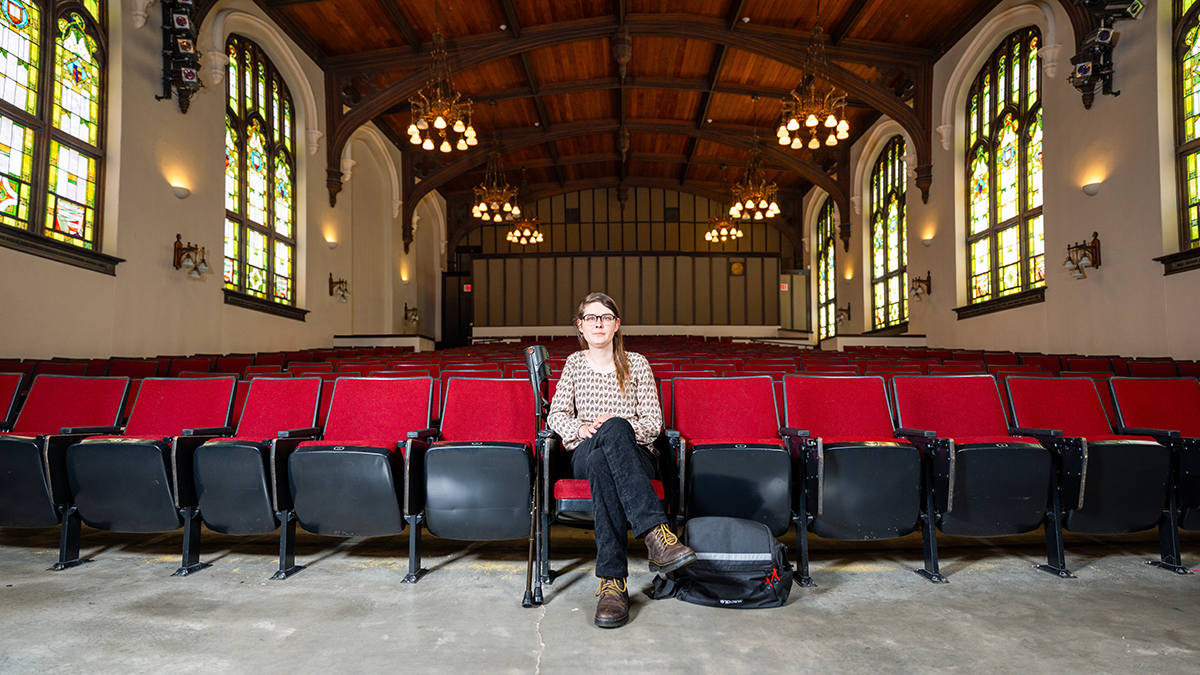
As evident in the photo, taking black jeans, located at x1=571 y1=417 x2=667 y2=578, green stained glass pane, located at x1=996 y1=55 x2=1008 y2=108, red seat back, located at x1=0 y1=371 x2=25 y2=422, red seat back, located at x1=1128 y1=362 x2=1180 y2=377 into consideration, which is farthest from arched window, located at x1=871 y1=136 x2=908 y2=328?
red seat back, located at x1=0 y1=371 x2=25 y2=422

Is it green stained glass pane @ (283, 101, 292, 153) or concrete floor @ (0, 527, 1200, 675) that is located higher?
green stained glass pane @ (283, 101, 292, 153)

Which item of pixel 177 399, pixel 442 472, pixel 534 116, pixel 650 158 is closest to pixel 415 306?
pixel 534 116

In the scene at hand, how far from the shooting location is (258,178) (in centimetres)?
1077

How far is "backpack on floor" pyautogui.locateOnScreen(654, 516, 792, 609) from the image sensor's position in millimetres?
2309

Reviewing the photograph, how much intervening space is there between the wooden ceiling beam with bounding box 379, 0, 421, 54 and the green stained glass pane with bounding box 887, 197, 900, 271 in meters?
10.3

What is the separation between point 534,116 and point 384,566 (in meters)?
14.3

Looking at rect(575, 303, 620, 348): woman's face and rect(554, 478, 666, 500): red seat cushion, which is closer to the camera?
rect(554, 478, 666, 500): red seat cushion

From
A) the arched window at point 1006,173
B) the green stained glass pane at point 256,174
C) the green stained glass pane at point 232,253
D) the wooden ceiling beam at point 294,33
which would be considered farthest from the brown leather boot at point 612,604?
the wooden ceiling beam at point 294,33

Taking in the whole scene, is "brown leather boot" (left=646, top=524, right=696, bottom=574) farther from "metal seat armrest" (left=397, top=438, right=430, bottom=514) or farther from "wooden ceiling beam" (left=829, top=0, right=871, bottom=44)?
"wooden ceiling beam" (left=829, top=0, right=871, bottom=44)

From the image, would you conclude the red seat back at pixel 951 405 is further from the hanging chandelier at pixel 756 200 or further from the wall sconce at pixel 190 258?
the hanging chandelier at pixel 756 200

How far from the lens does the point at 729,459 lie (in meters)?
2.71

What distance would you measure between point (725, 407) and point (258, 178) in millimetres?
10225

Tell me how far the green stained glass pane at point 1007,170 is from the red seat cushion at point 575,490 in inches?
396

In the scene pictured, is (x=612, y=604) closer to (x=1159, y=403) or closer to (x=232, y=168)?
(x=1159, y=403)
